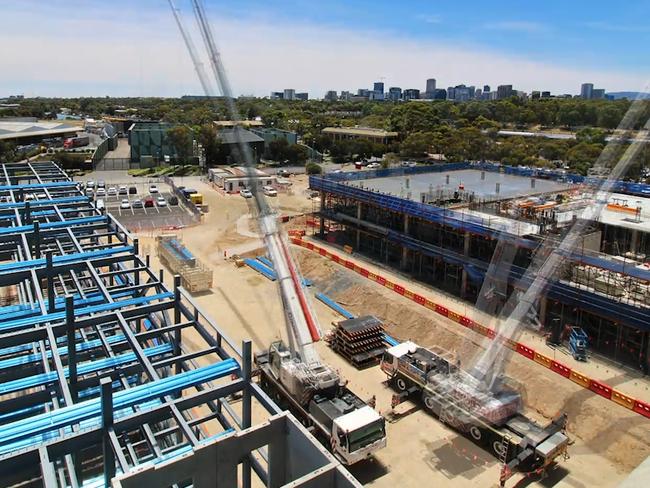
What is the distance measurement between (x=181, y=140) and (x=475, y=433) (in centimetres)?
5742

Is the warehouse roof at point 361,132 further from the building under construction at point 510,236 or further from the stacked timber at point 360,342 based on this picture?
the stacked timber at point 360,342

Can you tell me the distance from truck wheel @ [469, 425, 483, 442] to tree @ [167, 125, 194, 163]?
57.1 m

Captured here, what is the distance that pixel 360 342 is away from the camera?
68.8 ft

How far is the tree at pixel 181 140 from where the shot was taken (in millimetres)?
65625

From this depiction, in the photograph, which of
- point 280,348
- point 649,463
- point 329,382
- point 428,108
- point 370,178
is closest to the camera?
point 649,463

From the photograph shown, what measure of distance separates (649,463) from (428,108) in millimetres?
92173

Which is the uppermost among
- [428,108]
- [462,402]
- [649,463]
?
[428,108]

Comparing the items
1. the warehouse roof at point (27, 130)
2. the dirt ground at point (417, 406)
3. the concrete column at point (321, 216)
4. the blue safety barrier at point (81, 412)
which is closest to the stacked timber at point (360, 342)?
the dirt ground at point (417, 406)

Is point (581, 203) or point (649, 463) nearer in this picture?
point (649, 463)


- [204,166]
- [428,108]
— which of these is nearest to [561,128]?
[428,108]

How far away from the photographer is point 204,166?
68125 mm

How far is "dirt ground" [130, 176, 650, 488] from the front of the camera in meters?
14.9

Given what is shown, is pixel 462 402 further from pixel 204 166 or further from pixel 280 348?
pixel 204 166

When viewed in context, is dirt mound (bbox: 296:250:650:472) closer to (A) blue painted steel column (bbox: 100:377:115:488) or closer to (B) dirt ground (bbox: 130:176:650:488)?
(B) dirt ground (bbox: 130:176:650:488)
